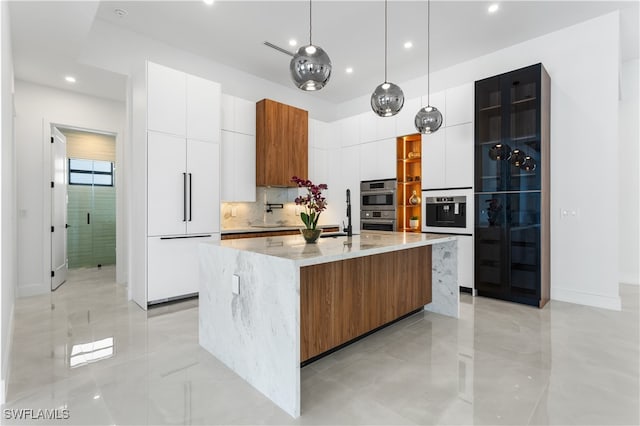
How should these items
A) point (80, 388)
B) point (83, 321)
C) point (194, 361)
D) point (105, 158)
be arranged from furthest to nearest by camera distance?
point (105, 158) → point (83, 321) → point (194, 361) → point (80, 388)

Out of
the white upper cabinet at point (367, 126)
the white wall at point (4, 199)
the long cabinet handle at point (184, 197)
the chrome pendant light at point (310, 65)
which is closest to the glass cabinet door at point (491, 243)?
the white upper cabinet at point (367, 126)

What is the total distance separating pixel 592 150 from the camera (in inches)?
155

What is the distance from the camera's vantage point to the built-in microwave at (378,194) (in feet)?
17.8

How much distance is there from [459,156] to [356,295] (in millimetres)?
2905

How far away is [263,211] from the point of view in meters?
5.86

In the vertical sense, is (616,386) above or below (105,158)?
below

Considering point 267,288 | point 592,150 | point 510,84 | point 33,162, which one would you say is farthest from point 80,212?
point 592,150

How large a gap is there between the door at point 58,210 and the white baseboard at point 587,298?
6956mm

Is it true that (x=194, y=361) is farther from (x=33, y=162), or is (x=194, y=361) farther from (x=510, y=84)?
(x=510, y=84)

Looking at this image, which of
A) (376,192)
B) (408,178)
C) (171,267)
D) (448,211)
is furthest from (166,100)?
(448,211)

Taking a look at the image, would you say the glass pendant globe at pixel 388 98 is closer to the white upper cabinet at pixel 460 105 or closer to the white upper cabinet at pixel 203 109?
the white upper cabinet at pixel 460 105

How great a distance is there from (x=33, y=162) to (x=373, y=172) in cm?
513

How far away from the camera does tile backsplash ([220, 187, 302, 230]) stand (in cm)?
539

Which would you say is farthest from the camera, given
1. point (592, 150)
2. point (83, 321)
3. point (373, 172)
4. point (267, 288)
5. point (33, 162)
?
point (373, 172)
